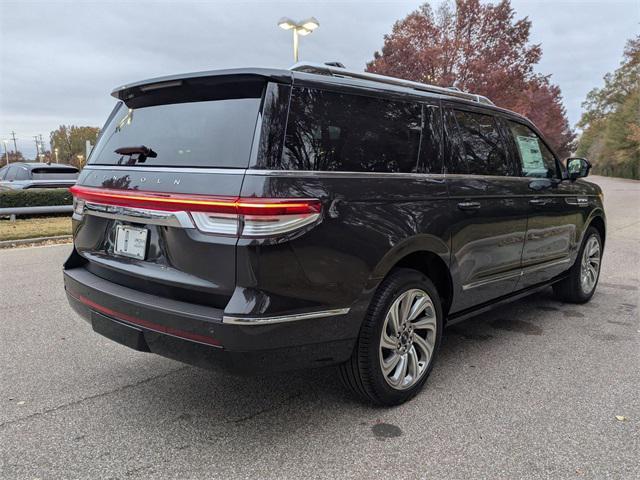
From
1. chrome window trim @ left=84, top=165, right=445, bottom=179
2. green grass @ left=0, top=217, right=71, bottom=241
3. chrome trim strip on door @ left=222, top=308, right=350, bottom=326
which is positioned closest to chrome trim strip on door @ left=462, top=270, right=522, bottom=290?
chrome window trim @ left=84, top=165, right=445, bottom=179

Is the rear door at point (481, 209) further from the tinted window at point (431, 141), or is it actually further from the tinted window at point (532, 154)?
the tinted window at point (532, 154)

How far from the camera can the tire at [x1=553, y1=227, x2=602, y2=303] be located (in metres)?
5.29

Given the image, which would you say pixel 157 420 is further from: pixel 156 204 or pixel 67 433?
pixel 156 204

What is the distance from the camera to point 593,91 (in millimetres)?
73375

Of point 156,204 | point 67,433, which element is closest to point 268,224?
point 156,204

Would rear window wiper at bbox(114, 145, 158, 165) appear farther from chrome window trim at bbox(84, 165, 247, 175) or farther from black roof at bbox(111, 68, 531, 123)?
black roof at bbox(111, 68, 531, 123)

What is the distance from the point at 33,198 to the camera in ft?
42.7

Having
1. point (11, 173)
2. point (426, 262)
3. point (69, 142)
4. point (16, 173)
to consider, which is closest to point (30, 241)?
point (16, 173)

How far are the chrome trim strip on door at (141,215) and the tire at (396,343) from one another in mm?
1125

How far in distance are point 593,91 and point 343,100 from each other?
8307 centimetres

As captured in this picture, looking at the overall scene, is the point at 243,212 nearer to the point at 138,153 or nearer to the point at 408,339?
the point at 138,153

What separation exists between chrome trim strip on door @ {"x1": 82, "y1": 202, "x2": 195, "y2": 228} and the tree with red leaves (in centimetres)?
2077

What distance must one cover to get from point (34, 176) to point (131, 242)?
46.1 ft

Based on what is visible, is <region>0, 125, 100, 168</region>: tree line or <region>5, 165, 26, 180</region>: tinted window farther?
<region>0, 125, 100, 168</region>: tree line
